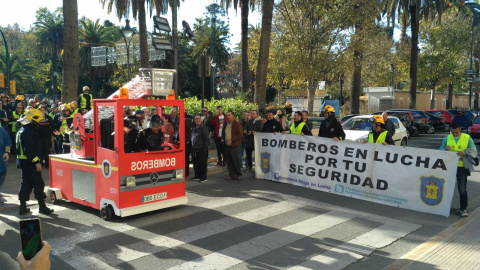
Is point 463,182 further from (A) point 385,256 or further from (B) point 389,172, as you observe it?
(A) point 385,256

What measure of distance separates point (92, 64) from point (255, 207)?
41.3 meters

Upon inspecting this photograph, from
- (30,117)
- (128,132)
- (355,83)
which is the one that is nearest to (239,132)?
(128,132)

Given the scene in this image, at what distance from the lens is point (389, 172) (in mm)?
8508

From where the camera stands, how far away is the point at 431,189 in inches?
309

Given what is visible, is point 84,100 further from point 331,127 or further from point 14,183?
point 331,127

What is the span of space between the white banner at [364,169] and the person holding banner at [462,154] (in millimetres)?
114

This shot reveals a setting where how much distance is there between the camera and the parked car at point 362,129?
44.6 ft

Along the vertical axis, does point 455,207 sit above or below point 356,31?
below

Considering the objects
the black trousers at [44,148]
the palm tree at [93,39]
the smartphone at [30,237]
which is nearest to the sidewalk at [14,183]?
the black trousers at [44,148]

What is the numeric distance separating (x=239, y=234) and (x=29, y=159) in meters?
4.05

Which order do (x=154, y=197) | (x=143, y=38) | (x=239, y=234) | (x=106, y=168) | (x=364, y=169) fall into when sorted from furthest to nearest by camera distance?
1. (x=143, y=38)
2. (x=364, y=169)
3. (x=154, y=197)
4. (x=106, y=168)
5. (x=239, y=234)

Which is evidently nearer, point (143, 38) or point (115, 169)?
point (115, 169)

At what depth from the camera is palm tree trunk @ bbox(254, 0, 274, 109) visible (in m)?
17.8

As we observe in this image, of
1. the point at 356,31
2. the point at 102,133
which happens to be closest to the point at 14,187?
the point at 102,133
